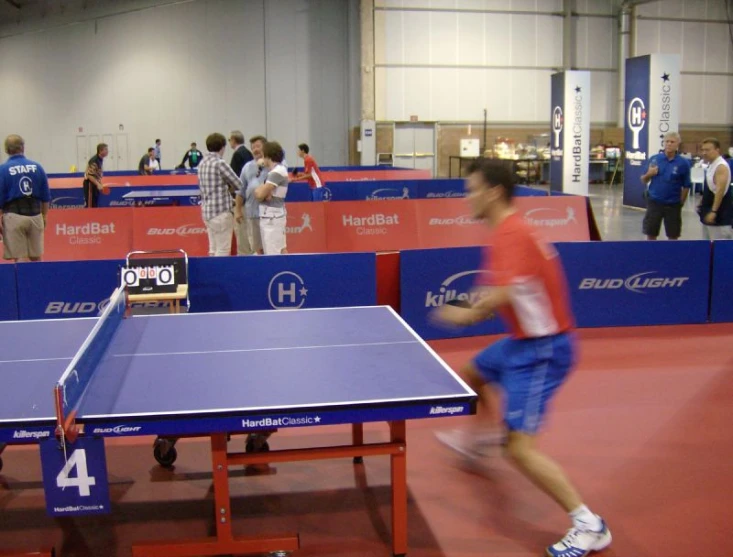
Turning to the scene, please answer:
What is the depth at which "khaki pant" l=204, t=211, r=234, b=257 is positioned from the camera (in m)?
8.67

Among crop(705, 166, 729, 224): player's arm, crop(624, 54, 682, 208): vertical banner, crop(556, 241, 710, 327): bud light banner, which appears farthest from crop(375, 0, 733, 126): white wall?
crop(556, 241, 710, 327): bud light banner

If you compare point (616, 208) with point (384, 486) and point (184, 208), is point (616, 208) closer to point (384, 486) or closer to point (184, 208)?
point (184, 208)

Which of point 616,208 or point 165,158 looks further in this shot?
point 165,158

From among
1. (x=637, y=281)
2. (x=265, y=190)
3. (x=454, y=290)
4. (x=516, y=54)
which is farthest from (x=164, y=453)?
(x=516, y=54)

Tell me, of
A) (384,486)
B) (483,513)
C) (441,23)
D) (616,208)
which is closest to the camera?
(483,513)

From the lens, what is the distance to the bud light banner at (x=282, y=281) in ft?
23.3

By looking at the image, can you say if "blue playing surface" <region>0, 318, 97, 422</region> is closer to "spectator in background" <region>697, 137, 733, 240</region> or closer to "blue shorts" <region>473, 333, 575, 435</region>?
"blue shorts" <region>473, 333, 575, 435</region>

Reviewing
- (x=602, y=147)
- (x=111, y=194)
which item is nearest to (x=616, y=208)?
(x=602, y=147)

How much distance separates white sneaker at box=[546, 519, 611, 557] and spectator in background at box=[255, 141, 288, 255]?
5.76m

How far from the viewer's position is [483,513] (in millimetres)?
Answer: 3988

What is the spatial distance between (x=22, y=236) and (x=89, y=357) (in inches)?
209

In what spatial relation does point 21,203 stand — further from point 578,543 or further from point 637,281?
point 578,543

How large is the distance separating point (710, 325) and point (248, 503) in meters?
5.54

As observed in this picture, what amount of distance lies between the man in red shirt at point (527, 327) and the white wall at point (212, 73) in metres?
23.0
